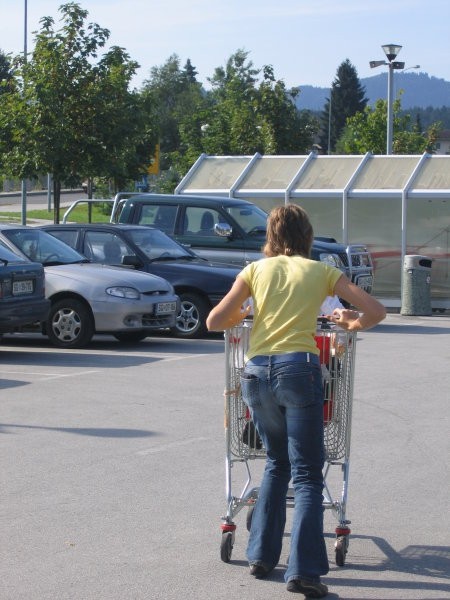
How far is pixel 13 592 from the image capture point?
520 centimetres

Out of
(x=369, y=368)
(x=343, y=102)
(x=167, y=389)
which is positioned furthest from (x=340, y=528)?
(x=343, y=102)

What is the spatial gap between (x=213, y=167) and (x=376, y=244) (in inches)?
163

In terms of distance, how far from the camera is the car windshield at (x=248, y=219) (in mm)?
18858

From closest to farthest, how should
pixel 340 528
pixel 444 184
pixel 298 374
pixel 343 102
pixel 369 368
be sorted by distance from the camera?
pixel 298 374
pixel 340 528
pixel 369 368
pixel 444 184
pixel 343 102

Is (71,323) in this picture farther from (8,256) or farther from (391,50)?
(391,50)

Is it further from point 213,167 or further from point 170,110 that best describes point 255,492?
point 170,110

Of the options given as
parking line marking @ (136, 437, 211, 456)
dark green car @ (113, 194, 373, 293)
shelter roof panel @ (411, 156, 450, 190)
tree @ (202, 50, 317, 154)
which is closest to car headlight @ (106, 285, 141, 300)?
dark green car @ (113, 194, 373, 293)

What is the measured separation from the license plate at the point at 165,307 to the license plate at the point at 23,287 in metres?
1.94

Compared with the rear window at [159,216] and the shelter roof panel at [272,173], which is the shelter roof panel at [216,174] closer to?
the shelter roof panel at [272,173]

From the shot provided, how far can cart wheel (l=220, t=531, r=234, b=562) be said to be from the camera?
18.5ft

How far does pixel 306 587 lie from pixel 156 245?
1280 cm

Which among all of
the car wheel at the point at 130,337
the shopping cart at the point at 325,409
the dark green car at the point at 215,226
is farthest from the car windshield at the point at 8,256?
the shopping cart at the point at 325,409

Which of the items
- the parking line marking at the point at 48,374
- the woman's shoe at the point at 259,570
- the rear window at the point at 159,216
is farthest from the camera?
the rear window at the point at 159,216

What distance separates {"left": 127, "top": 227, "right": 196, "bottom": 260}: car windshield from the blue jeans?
1210 cm
